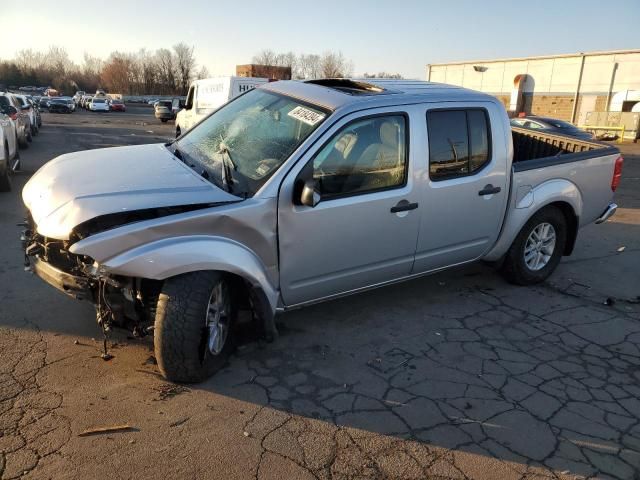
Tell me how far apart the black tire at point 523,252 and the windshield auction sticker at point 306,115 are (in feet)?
8.49

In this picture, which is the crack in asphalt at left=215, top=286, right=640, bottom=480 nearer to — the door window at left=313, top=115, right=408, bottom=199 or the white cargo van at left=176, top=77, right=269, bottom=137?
the door window at left=313, top=115, right=408, bottom=199

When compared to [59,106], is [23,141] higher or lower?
higher

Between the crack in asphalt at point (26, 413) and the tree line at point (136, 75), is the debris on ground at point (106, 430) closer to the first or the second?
the crack in asphalt at point (26, 413)

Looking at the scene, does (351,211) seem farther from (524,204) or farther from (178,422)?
(524,204)

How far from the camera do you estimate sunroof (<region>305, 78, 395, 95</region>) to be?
407 cm

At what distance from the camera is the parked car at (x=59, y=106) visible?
4069 cm

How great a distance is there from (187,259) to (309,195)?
0.88 metres

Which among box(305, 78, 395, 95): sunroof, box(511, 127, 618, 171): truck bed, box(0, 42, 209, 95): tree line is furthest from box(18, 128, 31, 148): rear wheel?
box(0, 42, 209, 95): tree line

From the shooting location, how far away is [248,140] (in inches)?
153

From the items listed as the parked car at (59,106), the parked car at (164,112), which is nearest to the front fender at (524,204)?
the parked car at (164,112)

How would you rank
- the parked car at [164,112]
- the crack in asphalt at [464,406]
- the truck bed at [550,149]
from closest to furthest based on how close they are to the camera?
the crack in asphalt at [464,406]
the truck bed at [550,149]
the parked car at [164,112]

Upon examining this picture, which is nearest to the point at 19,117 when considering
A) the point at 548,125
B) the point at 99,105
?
the point at 548,125

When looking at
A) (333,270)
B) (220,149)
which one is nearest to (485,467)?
(333,270)

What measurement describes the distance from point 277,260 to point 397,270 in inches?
47.1
